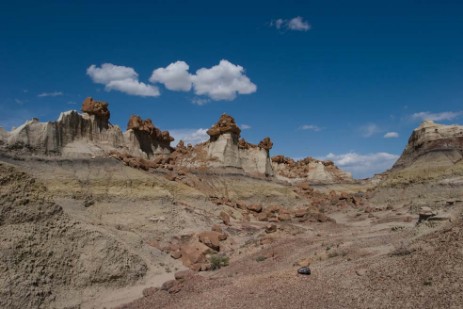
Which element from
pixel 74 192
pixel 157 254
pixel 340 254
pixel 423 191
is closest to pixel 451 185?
pixel 423 191

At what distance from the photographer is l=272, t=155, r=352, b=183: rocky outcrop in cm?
8484

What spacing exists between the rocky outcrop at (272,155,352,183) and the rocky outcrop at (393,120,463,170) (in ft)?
82.6

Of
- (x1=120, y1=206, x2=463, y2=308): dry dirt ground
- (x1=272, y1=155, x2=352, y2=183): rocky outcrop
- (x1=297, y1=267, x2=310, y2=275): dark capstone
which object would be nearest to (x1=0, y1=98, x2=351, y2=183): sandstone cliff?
(x1=272, y1=155, x2=352, y2=183): rocky outcrop

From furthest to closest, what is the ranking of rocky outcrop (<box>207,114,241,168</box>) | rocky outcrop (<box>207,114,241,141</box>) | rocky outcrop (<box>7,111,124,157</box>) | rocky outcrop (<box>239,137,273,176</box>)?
rocky outcrop (<box>239,137,273,176</box>) < rocky outcrop (<box>207,114,241,141</box>) < rocky outcrop (<box>207,114,241,168</box>) < rocky outcrop (<box>7,111,124,157</box>)

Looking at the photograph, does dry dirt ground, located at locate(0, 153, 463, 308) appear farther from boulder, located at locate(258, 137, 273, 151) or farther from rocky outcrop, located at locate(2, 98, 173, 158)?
boulder, located at locate(258, 137, 273, 151)

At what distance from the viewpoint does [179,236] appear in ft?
88.4

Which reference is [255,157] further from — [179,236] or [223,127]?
[179,236]

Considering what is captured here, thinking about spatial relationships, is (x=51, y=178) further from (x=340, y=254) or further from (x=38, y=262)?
(x=340, y=254)

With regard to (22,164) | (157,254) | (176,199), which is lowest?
(157,254)

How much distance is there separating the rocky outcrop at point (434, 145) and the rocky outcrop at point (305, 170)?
2518cm

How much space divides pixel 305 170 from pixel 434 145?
36.2 metres

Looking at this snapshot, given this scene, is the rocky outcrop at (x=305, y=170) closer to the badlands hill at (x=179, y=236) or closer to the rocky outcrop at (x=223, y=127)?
the rocky outcrop at (x=223, y=127)

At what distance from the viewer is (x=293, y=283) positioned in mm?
13094

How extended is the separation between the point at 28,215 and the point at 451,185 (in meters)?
41.7
